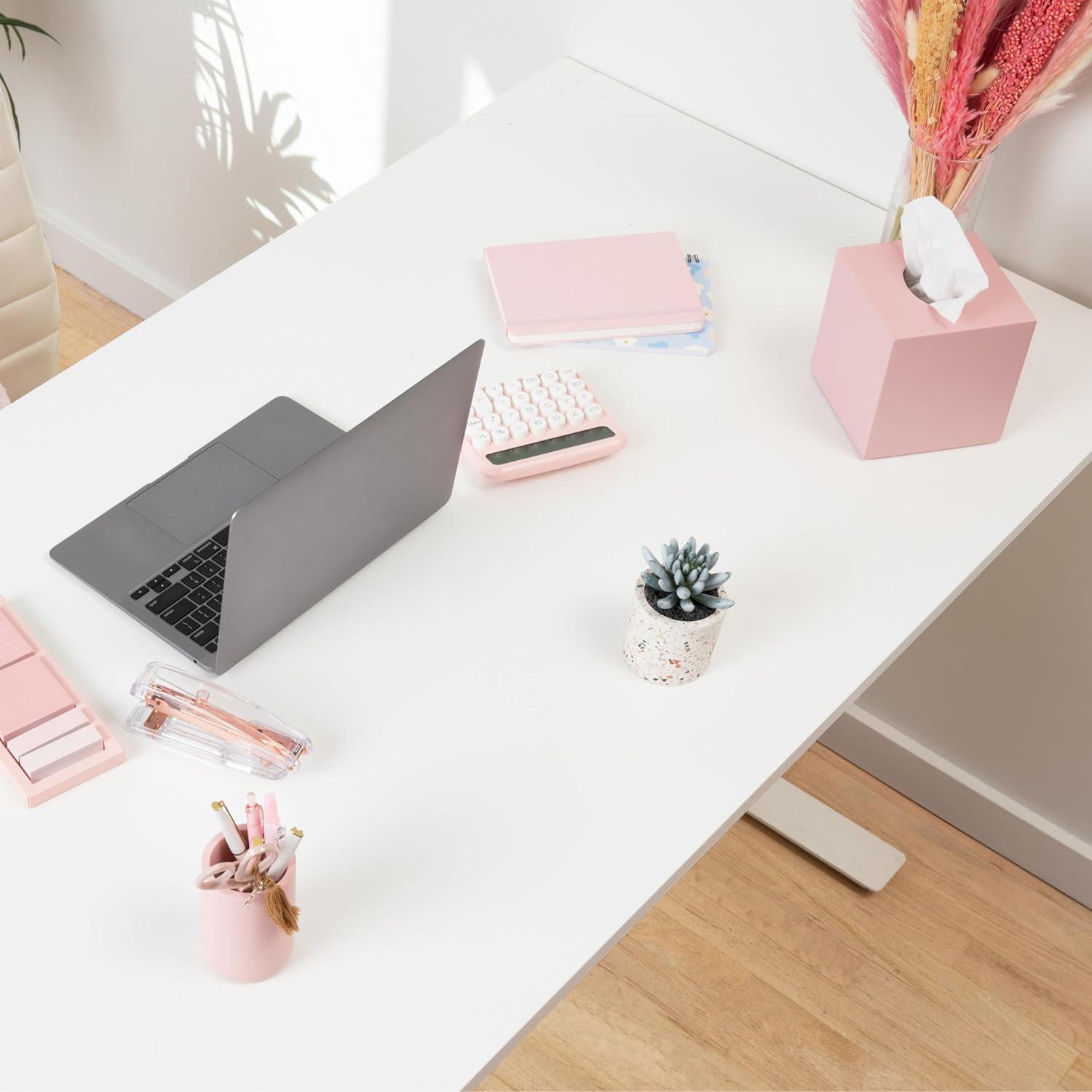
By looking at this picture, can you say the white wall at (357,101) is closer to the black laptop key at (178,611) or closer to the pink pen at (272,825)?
the black laptop key at (178,611)

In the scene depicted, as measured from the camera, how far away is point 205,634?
41.5 inches

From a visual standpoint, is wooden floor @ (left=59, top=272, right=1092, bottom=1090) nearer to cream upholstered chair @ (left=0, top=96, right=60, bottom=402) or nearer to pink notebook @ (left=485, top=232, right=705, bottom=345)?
pink notebook @ (left=485, top=232, right=705, bottom=345)

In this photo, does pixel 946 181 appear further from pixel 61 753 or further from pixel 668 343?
pixel 61 753

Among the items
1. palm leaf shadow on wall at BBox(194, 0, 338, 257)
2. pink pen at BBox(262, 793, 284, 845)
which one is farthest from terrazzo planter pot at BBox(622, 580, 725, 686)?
palm leaf shadow on wall at BBox(194, 0, 338, 257)

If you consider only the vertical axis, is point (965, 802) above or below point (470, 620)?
below

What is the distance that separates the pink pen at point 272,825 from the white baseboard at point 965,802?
1237 millimetres

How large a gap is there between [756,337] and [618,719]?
483 millimetres

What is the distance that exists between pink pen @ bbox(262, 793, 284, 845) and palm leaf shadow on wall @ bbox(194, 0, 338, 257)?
1.42m

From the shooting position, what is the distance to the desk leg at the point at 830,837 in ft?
6.24

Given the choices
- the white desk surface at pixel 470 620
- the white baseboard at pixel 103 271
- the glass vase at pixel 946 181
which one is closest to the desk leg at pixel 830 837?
the white desk surface at pixel 470 620

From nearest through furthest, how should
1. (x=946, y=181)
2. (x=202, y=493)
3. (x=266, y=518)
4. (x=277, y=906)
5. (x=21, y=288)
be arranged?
(x=277, y=906) → (x=266, y=518) → (x=202, y=493) → (x=946, y=181) → (x=21, y=288)

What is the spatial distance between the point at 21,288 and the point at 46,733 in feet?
2.82

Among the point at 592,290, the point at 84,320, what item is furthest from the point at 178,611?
the point at 84,320

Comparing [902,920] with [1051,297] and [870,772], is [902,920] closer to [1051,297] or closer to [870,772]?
[870,772]
